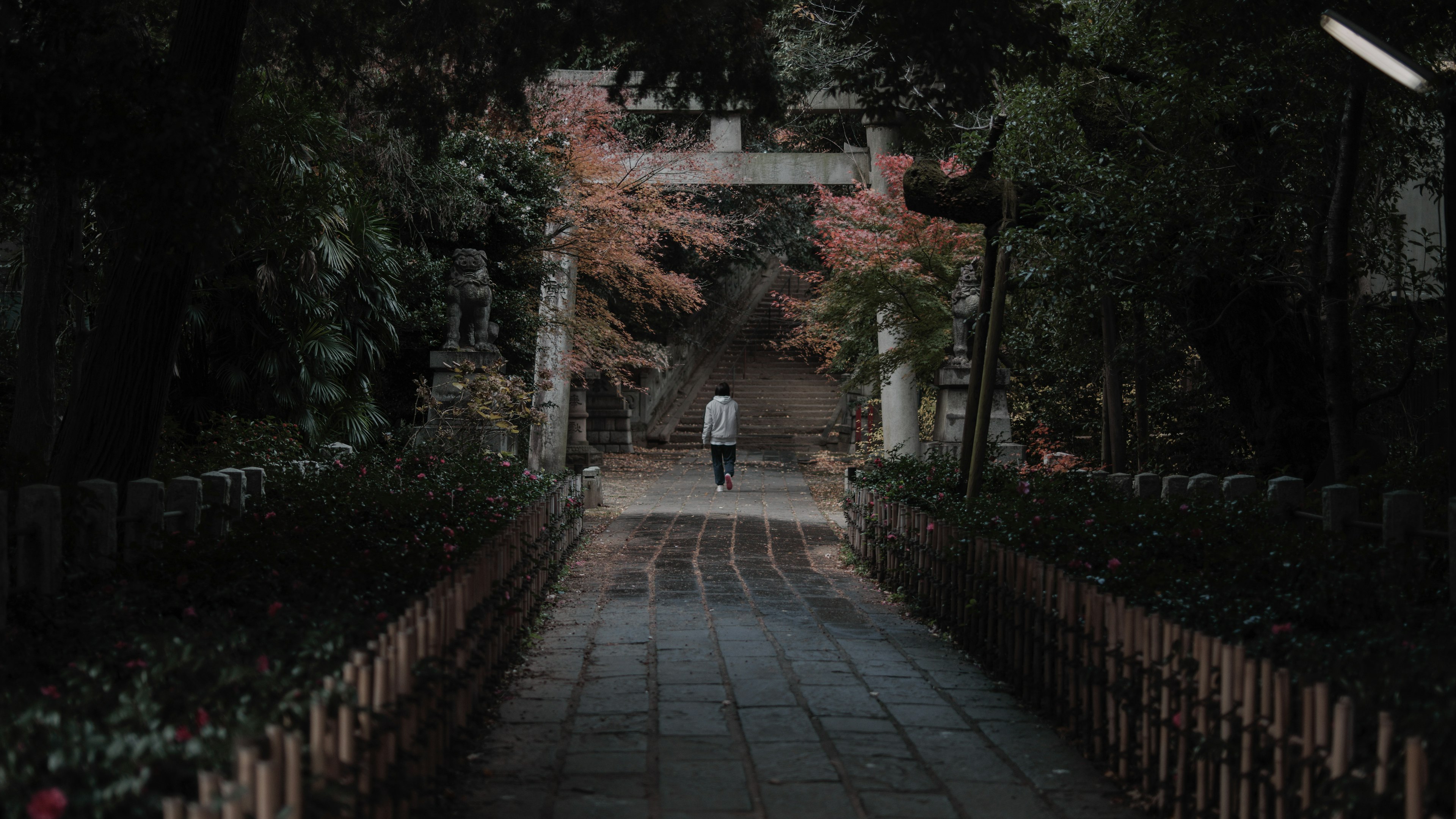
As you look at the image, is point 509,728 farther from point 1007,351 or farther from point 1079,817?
point 1007,351

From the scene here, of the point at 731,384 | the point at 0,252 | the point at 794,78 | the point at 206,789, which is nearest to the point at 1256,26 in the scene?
the point at 206,789

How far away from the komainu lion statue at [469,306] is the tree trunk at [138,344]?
689 centimetres

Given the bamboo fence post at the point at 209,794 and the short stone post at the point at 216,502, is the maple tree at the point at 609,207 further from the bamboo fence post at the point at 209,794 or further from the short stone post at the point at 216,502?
the bamboo fence post at the point at 209,794

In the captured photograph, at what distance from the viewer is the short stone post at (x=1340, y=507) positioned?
5.33 meters

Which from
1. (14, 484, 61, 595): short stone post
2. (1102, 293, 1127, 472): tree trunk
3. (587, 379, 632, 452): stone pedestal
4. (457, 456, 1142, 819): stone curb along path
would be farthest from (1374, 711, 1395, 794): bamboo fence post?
(587, 379, 632, 452): stone pedestal

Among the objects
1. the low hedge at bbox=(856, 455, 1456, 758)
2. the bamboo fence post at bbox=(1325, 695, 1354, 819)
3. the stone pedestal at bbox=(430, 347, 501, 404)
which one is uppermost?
the stone pedestal at bbox=(430, 347, 501, 404)

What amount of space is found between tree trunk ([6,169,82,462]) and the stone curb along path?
12.3ft

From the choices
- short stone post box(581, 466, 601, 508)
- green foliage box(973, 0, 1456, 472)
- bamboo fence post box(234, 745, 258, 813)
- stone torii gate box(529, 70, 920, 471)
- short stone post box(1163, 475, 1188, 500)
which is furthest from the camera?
stone torii gate box(529, 70, 920, 471)

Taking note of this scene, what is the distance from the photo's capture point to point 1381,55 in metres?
4.64

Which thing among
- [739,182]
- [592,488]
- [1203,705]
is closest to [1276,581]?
[1203,705]

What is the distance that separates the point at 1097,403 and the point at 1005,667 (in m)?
9.92

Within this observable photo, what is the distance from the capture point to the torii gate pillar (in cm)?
1645

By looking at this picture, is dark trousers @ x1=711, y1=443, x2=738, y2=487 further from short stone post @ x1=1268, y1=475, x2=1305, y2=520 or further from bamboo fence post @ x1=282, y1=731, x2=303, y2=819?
bamboo fence post @ x1=282, y1=731, x2=303, y2=819

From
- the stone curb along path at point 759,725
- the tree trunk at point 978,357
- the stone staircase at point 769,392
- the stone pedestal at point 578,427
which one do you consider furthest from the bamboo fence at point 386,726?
the stone staircase at point 769,392
